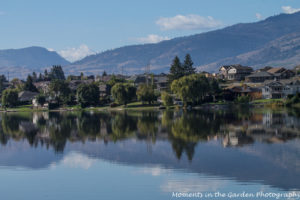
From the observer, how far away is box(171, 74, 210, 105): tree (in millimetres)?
108419

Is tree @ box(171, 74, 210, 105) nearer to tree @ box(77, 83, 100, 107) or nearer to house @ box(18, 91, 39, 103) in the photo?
tree @ box(77, 83, 100, 107)

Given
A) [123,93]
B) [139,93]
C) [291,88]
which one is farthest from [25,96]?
[291,88]

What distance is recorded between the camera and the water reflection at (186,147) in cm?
3422

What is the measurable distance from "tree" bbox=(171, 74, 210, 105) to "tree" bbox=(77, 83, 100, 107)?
26522mm

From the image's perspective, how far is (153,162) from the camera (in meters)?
38.2

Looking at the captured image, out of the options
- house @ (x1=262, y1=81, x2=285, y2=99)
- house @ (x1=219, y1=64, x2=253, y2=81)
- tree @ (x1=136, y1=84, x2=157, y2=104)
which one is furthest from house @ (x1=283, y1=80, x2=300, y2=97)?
house @ (x1=219, y1=64, x2=253, y2=81)

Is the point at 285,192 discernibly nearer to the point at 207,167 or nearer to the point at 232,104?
the point at 207,167

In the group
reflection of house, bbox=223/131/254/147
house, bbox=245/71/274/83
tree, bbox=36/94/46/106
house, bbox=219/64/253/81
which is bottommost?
reflection of house, bbox=223/131/254/147

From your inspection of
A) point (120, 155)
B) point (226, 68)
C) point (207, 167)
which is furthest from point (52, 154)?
point (226, 68)

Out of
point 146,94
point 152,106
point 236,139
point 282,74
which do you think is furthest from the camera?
point 282,74

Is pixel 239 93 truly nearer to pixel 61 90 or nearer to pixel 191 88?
pixel 191 88

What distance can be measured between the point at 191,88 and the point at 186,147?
210 ft

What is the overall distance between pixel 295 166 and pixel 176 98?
290ft

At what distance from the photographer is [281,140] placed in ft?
153
